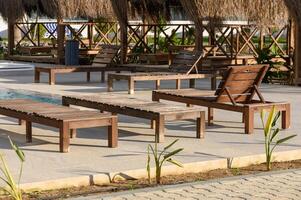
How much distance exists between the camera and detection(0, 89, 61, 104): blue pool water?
470 inches

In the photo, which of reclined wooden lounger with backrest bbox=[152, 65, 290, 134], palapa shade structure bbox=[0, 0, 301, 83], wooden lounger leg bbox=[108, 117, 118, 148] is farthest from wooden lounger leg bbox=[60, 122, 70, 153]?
palapa shade structure bbox=[0, 0, 301, 83]

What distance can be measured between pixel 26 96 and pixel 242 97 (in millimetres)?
4922

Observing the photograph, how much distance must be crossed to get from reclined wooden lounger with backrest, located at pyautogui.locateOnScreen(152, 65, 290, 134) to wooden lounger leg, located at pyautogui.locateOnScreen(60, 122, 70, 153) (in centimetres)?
226

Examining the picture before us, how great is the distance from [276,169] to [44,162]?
2.07 metres

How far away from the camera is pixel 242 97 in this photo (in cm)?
889

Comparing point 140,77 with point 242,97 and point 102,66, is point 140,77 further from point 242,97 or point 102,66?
point 242,97

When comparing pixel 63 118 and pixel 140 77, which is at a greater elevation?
pixel 140 77

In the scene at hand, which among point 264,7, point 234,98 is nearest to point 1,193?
point 234,98

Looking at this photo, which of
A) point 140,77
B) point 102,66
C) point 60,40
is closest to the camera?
point 140,77

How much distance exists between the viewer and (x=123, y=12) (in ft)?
61.1

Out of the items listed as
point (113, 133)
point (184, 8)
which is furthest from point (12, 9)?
point (113, 133)

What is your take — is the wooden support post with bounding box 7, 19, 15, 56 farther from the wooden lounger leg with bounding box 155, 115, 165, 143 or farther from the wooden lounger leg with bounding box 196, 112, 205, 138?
the wooden lounger leg with bounding box 155, 115, 165, 143

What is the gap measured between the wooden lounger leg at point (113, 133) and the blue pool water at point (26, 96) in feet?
14.1

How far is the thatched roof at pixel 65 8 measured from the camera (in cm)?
2133
